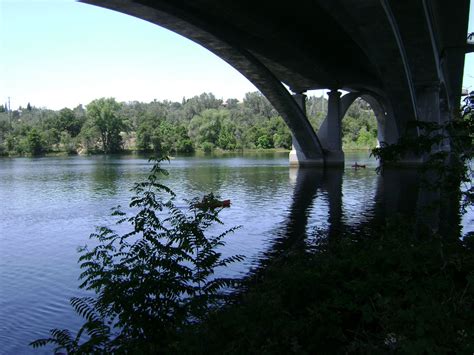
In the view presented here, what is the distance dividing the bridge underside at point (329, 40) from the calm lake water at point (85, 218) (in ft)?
16.1

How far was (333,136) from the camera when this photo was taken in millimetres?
46812

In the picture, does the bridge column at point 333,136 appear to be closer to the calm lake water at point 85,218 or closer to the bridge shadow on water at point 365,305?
the calm lake water at point 85,218

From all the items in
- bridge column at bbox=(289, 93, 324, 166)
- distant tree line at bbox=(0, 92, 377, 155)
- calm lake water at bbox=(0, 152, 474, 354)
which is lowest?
calm lake water at bbox=(0, 152, 474, 354)

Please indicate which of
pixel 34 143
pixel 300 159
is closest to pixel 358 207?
pixel 300 159

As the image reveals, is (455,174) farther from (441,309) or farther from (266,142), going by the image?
(266,142)

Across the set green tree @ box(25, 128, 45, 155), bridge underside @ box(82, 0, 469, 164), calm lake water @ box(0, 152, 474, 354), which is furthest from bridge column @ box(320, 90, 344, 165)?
green tree @ box(25, 128, 45, 155)

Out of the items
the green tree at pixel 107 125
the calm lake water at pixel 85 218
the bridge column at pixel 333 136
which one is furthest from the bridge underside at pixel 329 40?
the green tree at pixel 107 125

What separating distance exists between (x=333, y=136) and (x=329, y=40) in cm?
2078

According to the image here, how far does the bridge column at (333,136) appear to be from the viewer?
46312 mm

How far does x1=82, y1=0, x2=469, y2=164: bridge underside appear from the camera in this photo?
16672 millimetres

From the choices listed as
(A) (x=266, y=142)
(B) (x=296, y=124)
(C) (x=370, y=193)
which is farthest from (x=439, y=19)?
(A) (x=266, y=142)

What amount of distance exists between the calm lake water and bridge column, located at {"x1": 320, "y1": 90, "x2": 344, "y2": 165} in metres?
10.8

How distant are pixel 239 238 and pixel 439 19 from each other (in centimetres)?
1699

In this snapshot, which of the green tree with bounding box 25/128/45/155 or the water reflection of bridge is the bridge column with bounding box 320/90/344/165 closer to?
the water reflection of bridge
